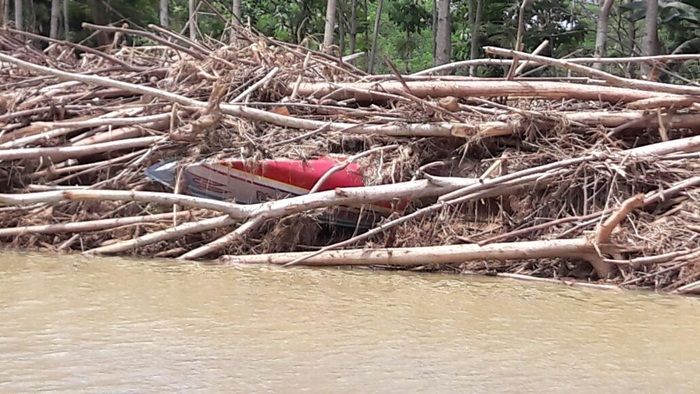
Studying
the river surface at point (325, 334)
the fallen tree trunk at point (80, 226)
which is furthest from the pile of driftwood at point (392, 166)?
the river surface at point (325, 334)

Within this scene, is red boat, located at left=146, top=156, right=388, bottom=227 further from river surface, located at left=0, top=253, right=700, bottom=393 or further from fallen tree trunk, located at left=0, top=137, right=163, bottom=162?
river surface, located at left=0, top=253, right=700, bottom=393

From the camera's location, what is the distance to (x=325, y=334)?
311cm

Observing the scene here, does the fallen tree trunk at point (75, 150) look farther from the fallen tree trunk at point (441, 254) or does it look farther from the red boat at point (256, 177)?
the fallen tree trunk at point (441, 254)

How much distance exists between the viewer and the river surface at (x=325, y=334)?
252cm

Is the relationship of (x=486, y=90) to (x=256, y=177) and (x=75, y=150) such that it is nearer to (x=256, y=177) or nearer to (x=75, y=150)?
(x=256, y=177)

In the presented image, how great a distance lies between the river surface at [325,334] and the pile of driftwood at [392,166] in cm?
54

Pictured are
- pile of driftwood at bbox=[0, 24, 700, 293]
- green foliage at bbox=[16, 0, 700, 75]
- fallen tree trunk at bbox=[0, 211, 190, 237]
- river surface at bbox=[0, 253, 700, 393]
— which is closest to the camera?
river surface at bbox=[0, 253, 700, 393]

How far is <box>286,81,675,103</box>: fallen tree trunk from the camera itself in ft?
19.4

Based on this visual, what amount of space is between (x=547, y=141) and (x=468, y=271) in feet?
3.93

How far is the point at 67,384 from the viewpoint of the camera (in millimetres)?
2371

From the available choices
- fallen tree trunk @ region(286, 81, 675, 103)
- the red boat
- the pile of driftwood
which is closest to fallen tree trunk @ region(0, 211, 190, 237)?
the pile of driftwood

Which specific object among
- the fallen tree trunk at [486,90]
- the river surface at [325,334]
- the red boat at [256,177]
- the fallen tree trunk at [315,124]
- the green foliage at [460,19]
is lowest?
the river surface at [325,334]

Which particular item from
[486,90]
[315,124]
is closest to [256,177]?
[315,124]

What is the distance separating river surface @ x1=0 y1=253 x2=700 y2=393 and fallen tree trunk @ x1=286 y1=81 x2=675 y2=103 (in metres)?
1.89
